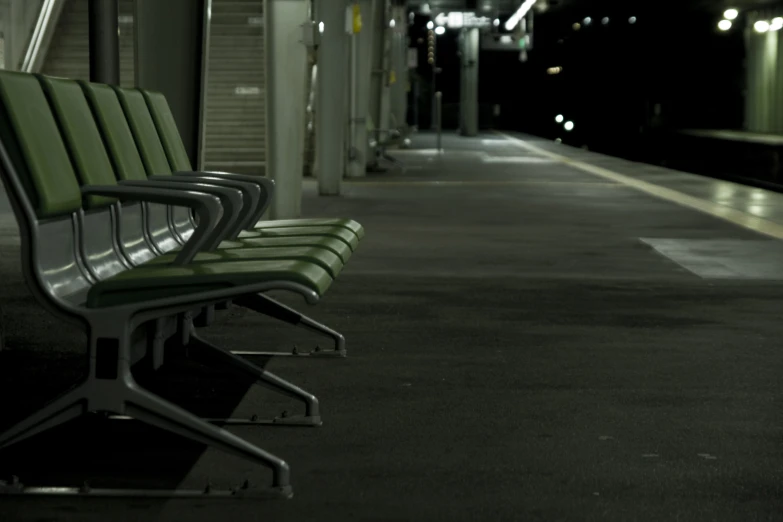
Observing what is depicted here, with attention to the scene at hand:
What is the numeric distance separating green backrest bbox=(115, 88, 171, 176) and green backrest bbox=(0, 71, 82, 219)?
97 centimetres

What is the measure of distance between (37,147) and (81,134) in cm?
53

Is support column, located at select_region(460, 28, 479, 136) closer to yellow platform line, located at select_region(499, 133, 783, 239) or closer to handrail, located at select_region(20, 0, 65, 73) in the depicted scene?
yellow platform line, located at select_region(499, 133, 783, 239)

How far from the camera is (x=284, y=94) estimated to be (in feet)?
42.1

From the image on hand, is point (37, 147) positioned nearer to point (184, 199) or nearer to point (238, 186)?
point (184, 199)

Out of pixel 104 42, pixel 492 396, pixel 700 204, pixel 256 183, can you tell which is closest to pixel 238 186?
pixel 256 183

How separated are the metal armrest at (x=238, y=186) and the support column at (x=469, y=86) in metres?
46.3

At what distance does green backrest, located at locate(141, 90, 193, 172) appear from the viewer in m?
5.57

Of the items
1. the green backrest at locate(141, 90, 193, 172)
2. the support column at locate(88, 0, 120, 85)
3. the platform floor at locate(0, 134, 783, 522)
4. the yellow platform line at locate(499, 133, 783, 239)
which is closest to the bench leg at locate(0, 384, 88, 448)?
the platform floor at locate(0, 134, 783, 522)

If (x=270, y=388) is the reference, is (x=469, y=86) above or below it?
above

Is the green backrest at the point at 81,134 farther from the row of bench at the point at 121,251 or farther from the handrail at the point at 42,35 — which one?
the handrail at the point at 42,35

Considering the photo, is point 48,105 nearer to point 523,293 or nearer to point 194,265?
point 194,265

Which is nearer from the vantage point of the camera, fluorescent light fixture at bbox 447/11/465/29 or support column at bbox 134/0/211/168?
support column at bbox 134/0/211/168

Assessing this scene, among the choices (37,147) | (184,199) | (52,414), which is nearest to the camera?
(52,414)

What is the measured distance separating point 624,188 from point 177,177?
13.9m
